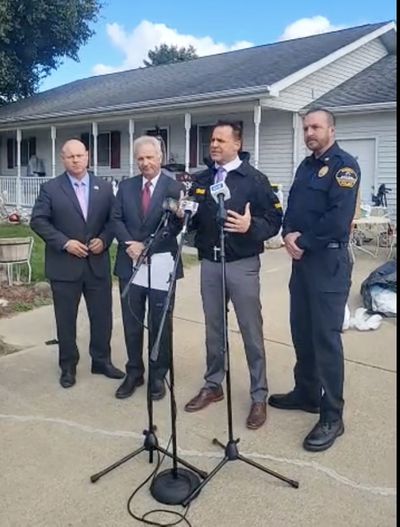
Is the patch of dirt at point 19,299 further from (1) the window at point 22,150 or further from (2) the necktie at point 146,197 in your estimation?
(1) the window at point 22,150

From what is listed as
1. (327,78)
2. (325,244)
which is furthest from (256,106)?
(325,244)

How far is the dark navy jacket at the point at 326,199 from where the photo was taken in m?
2.91

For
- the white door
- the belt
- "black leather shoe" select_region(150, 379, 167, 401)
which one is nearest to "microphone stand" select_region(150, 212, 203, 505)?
the belt

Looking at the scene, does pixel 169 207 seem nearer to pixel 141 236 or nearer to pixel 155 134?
pixel 141 236

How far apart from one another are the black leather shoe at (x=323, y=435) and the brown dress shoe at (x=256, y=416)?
1.05ft

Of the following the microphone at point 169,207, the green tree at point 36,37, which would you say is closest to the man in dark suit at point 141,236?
the microphone at point 169,207

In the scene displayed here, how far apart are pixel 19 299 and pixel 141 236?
10.8 feet

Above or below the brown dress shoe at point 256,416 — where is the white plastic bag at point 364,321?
above

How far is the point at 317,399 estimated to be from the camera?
346 centimetres

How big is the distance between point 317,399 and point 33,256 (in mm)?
6538

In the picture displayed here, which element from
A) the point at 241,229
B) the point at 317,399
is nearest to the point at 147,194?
the point at 241,229

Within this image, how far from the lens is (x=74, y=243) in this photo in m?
3.85

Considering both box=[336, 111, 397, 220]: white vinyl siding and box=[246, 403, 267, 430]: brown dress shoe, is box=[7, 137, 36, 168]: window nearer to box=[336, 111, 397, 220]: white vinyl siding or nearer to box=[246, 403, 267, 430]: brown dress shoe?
box=[336, 111, 397, 220]: white vinyl siding

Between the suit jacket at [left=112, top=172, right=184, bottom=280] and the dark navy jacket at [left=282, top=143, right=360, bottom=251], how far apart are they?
852mm
